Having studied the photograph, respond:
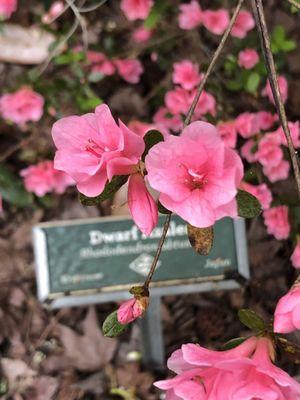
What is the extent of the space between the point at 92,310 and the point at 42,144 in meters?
0.65

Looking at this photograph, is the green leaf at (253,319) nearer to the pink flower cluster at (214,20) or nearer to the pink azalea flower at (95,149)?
the pink azalea flower at (95,149)

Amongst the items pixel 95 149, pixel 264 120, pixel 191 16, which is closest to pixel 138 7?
pixel 191 16

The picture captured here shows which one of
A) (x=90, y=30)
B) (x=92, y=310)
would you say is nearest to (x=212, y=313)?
(x=92, y=310)

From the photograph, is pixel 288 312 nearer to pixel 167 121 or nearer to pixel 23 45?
pixel 167 121

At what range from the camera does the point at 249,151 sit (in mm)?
2023

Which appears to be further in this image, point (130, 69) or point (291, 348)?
point (130, 69)

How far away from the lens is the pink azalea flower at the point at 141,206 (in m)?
1.07

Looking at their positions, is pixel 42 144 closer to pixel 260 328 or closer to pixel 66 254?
pixel 66 254

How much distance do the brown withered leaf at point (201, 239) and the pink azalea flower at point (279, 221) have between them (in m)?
0.92

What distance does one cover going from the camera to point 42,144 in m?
2.45

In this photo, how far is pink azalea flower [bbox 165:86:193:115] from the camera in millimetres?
2045

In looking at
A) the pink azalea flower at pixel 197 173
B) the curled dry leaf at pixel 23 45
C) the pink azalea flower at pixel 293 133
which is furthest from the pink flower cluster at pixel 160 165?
the curled dry leaf at pixel 23 45

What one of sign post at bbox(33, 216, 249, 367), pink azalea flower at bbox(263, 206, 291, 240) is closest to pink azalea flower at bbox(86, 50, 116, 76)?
sign post at bbox(33, 216, 249, 367)

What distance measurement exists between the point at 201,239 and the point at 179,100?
39.9 inches
